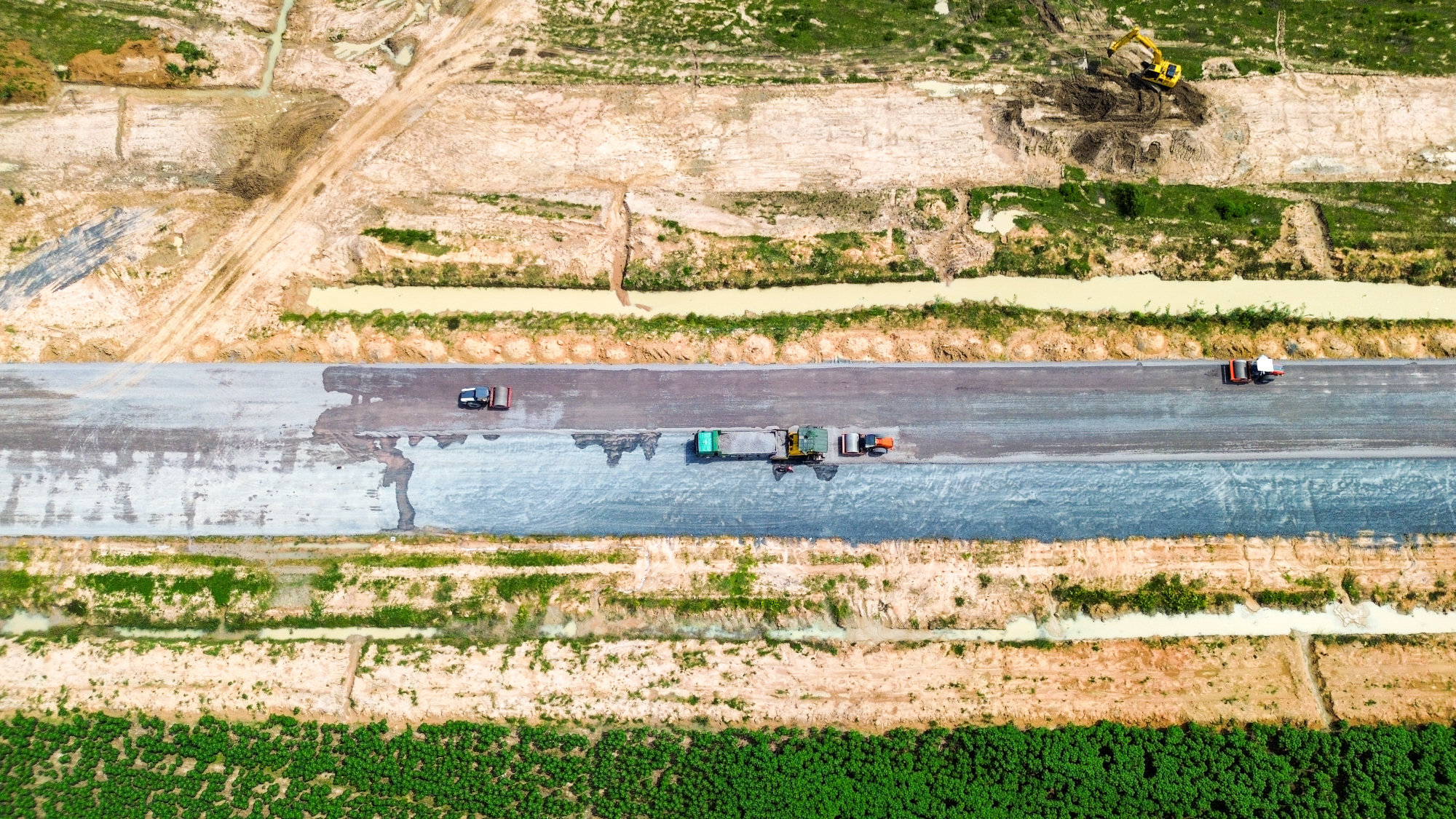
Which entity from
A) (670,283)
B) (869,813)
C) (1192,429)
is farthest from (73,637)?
(1192,429)

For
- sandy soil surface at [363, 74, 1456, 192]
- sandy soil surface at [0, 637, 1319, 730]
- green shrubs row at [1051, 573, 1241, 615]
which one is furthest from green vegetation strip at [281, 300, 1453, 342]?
sandy soil surface at [0, 637, 1319, 730]

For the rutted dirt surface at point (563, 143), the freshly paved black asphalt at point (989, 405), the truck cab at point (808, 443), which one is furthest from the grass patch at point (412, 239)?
the truck cab at point (808, 443)

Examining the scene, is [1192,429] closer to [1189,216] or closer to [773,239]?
[1189,216]

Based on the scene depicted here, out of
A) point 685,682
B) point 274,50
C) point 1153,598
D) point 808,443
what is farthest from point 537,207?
point 1153,598

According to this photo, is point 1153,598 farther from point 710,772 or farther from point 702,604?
point 710,772

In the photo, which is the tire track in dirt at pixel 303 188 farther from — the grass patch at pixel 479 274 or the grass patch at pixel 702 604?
the grass patch at pixel 702 604
